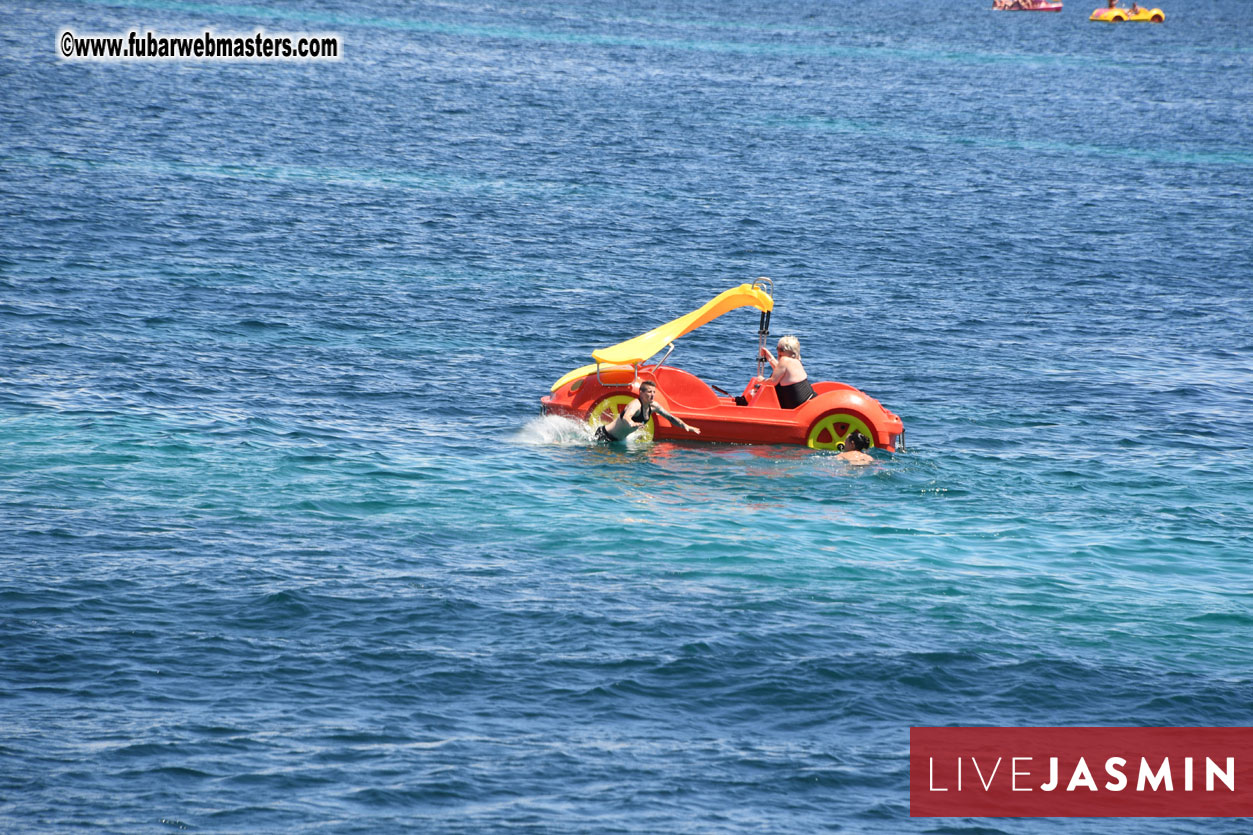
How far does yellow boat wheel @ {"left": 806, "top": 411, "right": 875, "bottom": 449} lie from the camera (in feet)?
70.0

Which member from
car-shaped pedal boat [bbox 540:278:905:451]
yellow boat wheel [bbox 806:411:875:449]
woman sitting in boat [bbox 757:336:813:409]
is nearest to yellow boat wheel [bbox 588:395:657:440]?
car-shaped pedal boat [bbox 540:278:905:451]

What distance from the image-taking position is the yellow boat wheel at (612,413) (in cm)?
2150

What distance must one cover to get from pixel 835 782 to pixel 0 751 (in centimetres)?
748

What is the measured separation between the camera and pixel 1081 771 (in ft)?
43.9

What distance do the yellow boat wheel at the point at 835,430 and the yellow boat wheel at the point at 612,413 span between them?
2.42 meters

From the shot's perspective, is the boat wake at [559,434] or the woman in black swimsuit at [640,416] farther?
the boat wake at [559,434]

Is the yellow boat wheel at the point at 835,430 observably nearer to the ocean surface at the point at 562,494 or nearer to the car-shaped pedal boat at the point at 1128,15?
the ocean surface at the point at 562,494

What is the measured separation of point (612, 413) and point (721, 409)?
167 centimetres

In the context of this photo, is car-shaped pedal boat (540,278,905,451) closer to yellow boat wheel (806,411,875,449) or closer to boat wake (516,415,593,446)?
yellow boat wheel (806,411,875,449)

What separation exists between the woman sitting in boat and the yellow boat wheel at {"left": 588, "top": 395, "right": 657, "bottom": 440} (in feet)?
6.57

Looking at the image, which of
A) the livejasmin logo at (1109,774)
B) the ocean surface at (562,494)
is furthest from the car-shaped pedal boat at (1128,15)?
the livejasmin logo at (1109,774)

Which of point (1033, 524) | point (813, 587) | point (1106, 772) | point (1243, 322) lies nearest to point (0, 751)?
point (813, 587)

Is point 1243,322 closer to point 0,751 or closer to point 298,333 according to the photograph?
point 298,333

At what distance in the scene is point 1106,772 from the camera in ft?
44.0
